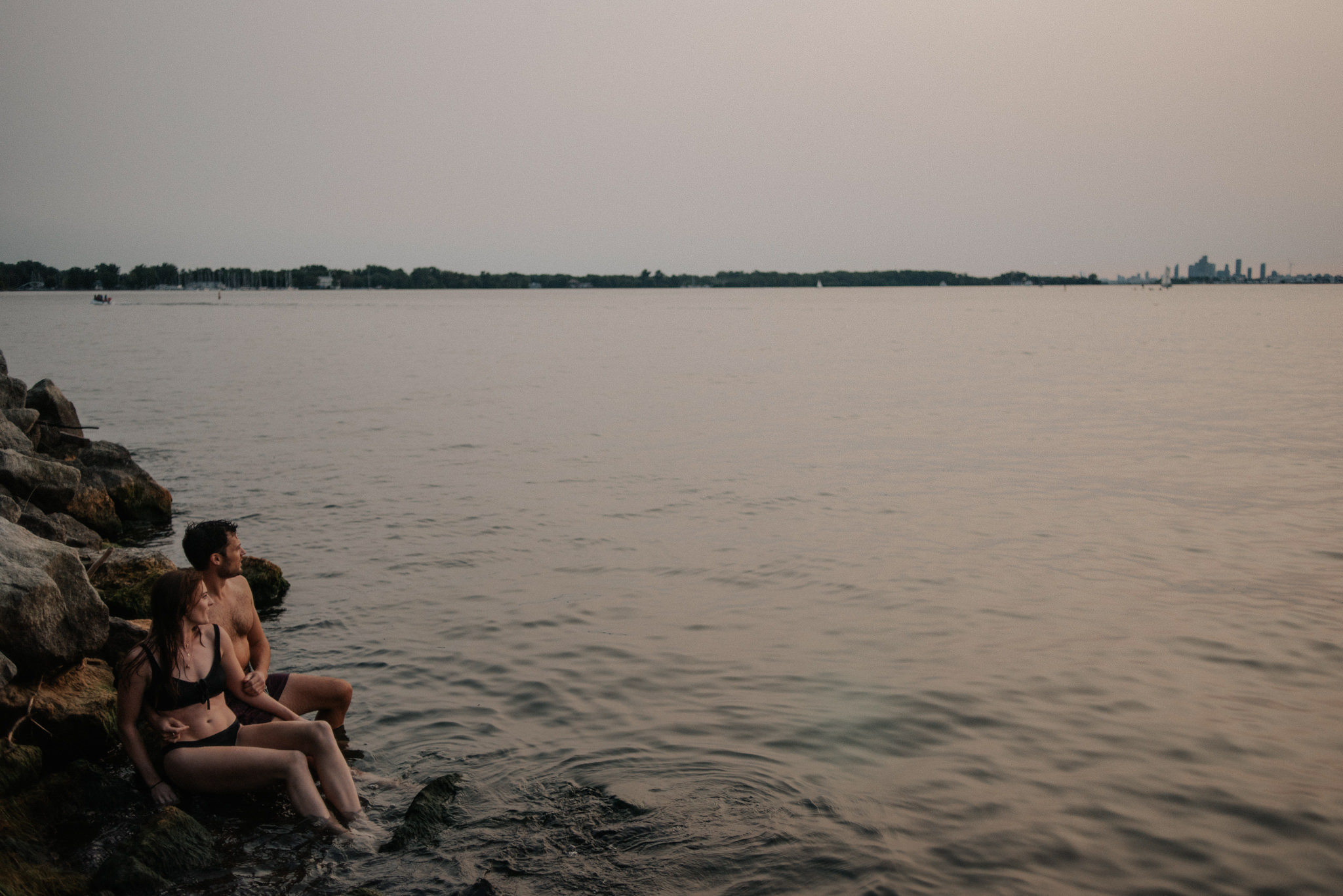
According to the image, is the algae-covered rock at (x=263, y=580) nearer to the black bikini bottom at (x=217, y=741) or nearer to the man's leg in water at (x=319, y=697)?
the man's leg in water at (x=319, y=697)

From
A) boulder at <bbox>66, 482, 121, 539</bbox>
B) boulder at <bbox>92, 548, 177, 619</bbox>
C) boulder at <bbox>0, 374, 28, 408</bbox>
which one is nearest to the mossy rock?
boulder at <bbox>92, 548, 177, 619</bbox>

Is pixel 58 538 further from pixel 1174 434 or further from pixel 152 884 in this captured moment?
pixel 1174 434

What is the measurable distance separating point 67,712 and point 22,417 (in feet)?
41.2

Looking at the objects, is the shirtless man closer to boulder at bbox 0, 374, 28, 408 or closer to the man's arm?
the man's arm

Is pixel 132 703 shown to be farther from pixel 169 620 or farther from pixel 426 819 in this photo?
pixel 426 819

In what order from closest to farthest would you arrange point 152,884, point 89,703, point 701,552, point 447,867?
point 152,884, point 447,867, point 89,703, point 701,552

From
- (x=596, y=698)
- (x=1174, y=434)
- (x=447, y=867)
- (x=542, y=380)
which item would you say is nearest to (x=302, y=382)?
(x=542, y=380)

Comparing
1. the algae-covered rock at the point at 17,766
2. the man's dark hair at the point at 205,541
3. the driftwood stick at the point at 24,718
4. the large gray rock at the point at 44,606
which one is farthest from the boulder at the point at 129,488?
the man's dark hair at the point at 205,541

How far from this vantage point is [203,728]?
6.45 m

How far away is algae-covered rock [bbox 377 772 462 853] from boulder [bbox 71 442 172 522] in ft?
38.5

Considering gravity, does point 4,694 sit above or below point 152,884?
above

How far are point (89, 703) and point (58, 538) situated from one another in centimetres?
635

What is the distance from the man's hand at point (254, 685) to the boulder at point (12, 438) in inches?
382

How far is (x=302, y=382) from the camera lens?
131 feet
